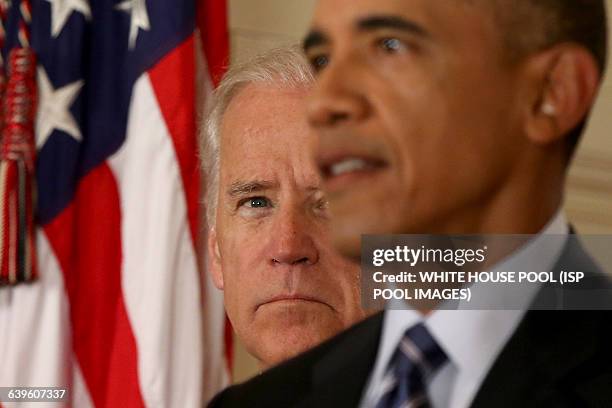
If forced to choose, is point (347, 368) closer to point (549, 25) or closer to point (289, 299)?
point (549, 25)

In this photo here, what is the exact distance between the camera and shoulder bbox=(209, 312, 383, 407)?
1.85 feet

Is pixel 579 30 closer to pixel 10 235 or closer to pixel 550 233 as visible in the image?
pixel 550 233

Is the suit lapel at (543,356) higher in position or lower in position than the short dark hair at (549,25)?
lower

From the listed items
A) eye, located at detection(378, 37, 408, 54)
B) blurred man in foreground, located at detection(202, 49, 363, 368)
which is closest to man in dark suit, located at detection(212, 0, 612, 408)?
eye, located at detection(378, 37, 408, 54)

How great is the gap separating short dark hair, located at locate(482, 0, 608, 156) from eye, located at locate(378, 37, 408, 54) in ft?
0.14

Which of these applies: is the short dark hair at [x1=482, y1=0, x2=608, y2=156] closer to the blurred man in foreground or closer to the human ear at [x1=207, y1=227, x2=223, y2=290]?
the blurred man in foreground

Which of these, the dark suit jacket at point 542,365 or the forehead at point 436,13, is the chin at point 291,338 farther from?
the forehead at point 436,13

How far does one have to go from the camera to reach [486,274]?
501mm

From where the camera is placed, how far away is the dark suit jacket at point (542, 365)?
49 centimetres

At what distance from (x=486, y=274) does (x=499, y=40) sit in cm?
11

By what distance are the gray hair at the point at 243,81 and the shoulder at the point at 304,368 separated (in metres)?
0.59

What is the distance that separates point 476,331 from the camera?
0.51 metres

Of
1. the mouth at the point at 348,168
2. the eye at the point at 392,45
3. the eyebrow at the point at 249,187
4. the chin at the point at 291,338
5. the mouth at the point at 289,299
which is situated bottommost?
the chin at the point at 291,338

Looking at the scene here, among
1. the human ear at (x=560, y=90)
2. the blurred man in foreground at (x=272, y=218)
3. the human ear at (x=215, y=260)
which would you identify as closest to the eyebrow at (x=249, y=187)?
the blurred man in foreground at (x=272, y=218)
